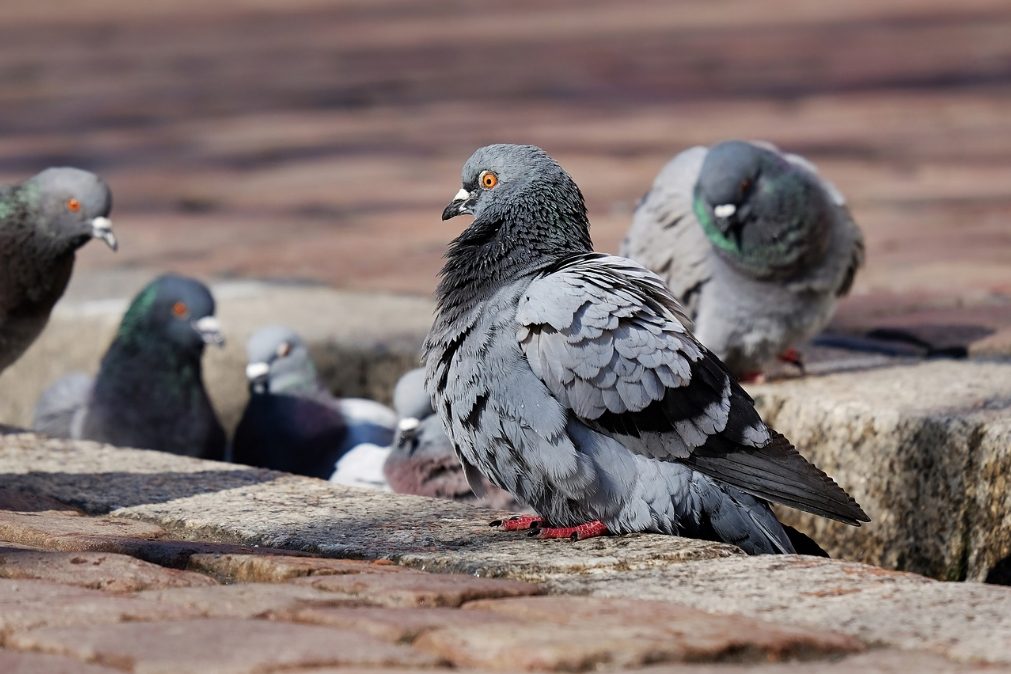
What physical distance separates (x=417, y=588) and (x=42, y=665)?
0.66m

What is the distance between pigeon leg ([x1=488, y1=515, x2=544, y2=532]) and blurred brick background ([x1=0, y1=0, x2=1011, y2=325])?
2851 mm

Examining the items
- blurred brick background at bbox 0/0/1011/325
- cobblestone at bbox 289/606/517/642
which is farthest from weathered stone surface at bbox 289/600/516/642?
blurred brick background at bbox 0/0/1011/325

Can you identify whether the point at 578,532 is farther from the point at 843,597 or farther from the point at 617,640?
the point at 617,640

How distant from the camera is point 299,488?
3.94 metres

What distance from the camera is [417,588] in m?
2.84

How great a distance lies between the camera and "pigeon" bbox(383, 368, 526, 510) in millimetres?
4891

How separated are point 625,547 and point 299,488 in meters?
0.94

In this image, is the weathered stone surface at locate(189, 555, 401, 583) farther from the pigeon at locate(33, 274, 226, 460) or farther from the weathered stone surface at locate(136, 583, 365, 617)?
the pigeon at locate(33, 274, 226, 460)

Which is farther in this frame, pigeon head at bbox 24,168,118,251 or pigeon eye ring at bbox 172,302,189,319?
pigeon eye ring at bbox 172,302,189,319

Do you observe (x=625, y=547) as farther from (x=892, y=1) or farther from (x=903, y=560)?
(x=892, y=1)

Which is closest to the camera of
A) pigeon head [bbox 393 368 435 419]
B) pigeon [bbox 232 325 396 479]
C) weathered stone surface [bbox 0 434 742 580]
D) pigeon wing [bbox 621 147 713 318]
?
weathered stone surface [bbox 0 434 742 580]

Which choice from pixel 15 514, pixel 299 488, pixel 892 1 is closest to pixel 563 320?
pixel 299 488

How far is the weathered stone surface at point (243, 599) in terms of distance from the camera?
274 cm

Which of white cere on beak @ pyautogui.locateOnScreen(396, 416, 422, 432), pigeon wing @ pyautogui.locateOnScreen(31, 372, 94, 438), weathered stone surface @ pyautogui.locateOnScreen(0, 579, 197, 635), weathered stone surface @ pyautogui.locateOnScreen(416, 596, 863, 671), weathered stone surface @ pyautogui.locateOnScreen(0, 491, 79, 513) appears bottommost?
pigeon wing @ pyautogui.locateOnScreen(31, 372, 94, 438)
